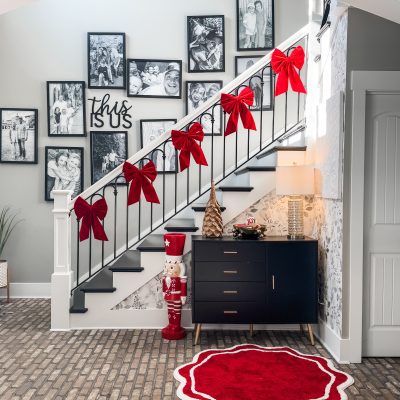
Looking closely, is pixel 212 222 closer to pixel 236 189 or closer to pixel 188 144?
pixel 236 189

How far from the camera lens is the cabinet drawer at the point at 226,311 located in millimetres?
3977

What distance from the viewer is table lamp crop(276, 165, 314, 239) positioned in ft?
13.3

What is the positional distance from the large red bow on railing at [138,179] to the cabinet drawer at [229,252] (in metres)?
0.68

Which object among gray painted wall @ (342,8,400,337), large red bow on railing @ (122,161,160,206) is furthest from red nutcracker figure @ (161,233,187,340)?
gray painted wall @ (342,8,400,337)

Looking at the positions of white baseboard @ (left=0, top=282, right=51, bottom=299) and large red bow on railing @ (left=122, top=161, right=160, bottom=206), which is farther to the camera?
white baseboard @ (left=0, top=282, right=51, bottom=299)

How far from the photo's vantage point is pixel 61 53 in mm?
5562

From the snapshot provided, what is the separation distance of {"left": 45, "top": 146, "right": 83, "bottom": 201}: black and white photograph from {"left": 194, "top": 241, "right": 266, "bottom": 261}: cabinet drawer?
84.8 inches

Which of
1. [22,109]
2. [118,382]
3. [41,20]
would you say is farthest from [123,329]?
[41,20]

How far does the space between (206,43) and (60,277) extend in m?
3.08

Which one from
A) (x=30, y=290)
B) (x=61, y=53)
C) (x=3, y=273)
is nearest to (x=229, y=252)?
(x=3, y=273)

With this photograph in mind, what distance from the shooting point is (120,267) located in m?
4.34

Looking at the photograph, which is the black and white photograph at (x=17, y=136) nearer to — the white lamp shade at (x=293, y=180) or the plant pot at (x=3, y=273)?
the plant pot at (x=3, y=273)

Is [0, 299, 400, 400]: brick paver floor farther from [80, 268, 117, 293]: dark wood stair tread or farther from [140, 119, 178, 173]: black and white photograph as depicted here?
[140, 119, 178, 173]: black and white photograph

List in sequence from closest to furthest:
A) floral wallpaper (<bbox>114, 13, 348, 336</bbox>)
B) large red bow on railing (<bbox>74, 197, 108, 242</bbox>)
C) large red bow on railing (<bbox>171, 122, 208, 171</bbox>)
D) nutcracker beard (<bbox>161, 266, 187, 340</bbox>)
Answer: floral wallpaper (<bbox>114, 13, 348, 336</bbox>) < nutcracker beard (<bbox>161, 266, 187, 340</bbox>) < large red bow on railing (<bbox>171, 122, 208, 171</bbox>) < large red bow on railing (<bbox>74, 197, 108, 242</bbox>)
